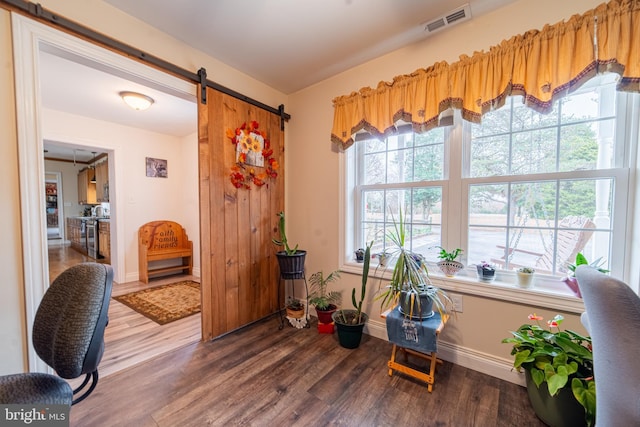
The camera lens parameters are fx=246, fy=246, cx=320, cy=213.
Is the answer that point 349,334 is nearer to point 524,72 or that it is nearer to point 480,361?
point 480,361

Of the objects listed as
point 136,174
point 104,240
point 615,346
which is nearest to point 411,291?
point 615,346

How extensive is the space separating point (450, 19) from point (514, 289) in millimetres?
1838

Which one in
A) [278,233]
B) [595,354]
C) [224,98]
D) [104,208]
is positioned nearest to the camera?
[595,354]

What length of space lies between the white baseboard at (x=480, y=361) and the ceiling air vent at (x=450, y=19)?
228 centimetres

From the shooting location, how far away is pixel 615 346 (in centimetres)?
69

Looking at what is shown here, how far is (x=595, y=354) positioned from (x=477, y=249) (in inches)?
43.1

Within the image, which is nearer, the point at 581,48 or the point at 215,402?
the point at 581,48

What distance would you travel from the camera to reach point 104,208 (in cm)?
514

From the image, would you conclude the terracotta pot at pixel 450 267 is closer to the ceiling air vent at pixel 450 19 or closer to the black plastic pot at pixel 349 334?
the black plastic pot at pixel 349 334

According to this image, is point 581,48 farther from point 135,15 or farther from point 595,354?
point 135,15

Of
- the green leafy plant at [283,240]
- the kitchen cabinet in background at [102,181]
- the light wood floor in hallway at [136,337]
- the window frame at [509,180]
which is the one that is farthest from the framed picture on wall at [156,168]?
the window frame at [509,180]

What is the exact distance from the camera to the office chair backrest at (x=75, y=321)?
0.84m

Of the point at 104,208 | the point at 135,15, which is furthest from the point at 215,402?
the point at 104,208

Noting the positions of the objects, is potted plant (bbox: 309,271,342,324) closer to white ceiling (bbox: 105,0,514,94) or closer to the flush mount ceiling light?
white ceiling (bbox: 105,0,514,94)
